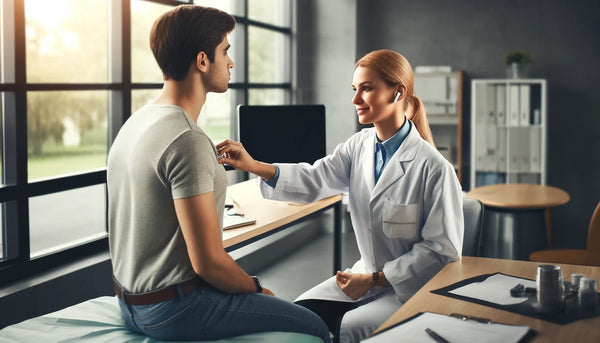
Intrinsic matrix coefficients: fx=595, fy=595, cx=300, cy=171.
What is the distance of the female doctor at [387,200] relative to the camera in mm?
1826

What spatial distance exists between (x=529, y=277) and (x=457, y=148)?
13.6 ft

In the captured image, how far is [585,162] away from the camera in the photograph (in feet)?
17.5

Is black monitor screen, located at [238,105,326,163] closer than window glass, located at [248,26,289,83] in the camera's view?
Yes

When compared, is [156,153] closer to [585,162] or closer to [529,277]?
[529,277]

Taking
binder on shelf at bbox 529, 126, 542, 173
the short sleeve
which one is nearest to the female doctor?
the short sleeve

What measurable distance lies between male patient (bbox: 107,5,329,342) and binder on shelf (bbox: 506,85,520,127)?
415 centimetres

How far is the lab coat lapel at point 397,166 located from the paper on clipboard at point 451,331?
0.71 metres

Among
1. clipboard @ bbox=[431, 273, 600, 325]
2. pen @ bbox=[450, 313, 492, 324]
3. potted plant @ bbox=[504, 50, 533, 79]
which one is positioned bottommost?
pen @ bbox=[450, 313, 492, 324]

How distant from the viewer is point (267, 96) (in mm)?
5434

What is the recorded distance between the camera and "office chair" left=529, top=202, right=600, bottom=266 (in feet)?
9.37

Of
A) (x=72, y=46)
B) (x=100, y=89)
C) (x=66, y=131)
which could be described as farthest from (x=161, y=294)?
(x=66, y=131)

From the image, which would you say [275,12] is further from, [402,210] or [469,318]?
[469,318]

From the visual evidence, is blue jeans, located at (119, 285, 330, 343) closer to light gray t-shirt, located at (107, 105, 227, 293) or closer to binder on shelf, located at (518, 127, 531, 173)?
light gray t-shirt, located at (107, 105, 227, 293)

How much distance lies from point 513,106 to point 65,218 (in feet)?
64.2
